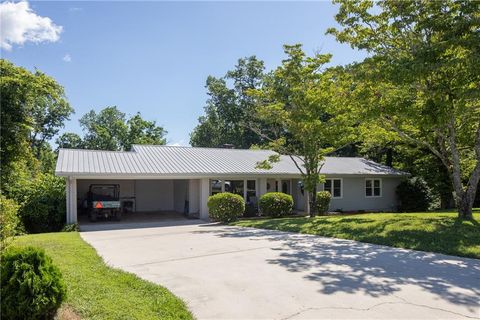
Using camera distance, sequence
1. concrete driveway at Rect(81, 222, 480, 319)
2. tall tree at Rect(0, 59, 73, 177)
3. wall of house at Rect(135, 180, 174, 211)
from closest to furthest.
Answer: concrete driveway at Rect(81, 222, 480, 319) < tall tree at Rect(0, 59, 73, 177) < wall of house at Rect(135, 180, 174, 211)

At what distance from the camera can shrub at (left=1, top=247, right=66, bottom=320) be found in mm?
4281

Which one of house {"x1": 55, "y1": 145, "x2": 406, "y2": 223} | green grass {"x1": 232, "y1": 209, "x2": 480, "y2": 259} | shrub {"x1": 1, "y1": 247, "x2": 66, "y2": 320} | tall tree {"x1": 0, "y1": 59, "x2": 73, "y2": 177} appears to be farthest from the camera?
house {"x1": 55, "y1": 145, "x2": 406, "y2": 223}

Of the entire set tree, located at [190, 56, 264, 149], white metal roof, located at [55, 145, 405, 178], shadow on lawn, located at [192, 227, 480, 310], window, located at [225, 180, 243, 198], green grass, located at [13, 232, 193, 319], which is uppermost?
tree, located at [190, 56, 264, 149]

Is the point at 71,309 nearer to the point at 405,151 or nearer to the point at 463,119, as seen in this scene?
the point at 463,119

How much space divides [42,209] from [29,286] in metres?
13.3

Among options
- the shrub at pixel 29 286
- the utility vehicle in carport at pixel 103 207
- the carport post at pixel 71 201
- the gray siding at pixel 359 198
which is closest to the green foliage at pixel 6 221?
the shrub at pixel 29 286

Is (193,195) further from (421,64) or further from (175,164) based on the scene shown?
(421,64)

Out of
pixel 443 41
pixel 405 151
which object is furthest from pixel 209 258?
pixel 405 151

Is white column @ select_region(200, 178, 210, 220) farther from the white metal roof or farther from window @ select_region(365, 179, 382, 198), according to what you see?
window @ select_region(365, 179, 382, 198)

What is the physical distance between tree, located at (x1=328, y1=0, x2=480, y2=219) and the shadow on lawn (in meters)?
4.71

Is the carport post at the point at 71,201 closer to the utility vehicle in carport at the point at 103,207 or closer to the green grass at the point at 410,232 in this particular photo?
the utility vehicle in carport at the point at 103,207

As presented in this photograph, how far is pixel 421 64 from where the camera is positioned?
10336 millimetres

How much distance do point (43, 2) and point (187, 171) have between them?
10287 millimetres

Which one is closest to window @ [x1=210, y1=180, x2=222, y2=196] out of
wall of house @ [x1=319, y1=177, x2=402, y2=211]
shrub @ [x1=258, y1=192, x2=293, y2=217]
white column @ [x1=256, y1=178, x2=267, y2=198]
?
white column @ [x1=256, y1=178, x2=267, y2=198]
